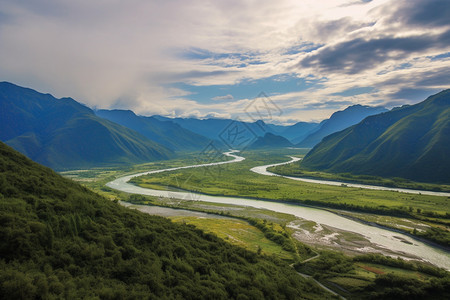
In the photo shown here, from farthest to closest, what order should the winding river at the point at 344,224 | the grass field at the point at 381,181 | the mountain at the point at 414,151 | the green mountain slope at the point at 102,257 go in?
1. the mountain at the point at 414,151
2. the grass field at the point at 381,181
3. the winding river at the point at 344,224
4. the green mountain slope at the point at 102,257

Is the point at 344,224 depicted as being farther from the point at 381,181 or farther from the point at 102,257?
the point at 381,181

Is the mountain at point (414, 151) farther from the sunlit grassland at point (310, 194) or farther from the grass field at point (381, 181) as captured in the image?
the sunlit grassland at point (310, 194)

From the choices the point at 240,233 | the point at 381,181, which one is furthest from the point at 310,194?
the point at 381,181

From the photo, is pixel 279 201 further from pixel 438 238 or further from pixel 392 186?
pixel 392 186

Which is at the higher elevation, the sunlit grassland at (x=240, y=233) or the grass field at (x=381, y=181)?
the grass field at (x=381, y=181)

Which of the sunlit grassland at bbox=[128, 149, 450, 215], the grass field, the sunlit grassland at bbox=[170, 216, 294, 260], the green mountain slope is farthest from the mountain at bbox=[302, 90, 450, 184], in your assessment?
the green mountain slope

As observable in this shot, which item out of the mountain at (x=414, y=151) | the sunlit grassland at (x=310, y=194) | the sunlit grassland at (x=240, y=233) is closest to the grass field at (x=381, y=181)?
the mountain at (x=414, y=151)
